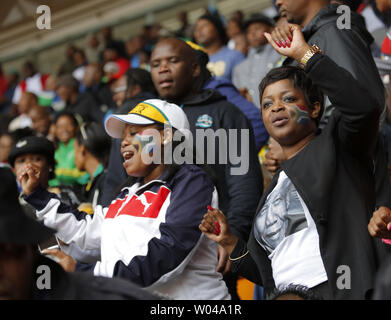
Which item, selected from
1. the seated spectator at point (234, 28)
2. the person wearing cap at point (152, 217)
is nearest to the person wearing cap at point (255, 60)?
the seated spectator at point (234, 28)

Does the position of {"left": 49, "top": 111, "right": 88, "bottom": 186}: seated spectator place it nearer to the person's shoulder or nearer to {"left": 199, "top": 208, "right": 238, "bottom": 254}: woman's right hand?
the person's shoulder

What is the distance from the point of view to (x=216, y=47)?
7559 mm

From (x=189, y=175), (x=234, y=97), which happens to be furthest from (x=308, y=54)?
(x=234, y=97)

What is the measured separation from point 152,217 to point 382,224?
1216 millimetres

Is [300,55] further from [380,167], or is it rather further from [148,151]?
[148,151]

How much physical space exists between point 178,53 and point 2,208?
2827 millimetres

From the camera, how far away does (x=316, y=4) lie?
396cm

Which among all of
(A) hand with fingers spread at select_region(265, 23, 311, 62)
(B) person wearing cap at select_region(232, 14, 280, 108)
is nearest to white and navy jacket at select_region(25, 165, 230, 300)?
(A) hand with fingers spread at select_region(265, 23, 311, 62)

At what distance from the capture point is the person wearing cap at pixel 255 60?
20.7 ft

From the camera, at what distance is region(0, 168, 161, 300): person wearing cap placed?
6.38 ft

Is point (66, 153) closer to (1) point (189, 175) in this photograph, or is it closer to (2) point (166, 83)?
(2) point (166, 83)

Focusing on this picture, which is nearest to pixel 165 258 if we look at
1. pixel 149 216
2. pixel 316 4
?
pixel 149 216

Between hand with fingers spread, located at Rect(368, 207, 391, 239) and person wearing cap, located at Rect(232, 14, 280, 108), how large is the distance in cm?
314

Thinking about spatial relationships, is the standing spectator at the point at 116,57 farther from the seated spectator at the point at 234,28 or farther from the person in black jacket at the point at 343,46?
the person in black jacket at the point at 343,46
